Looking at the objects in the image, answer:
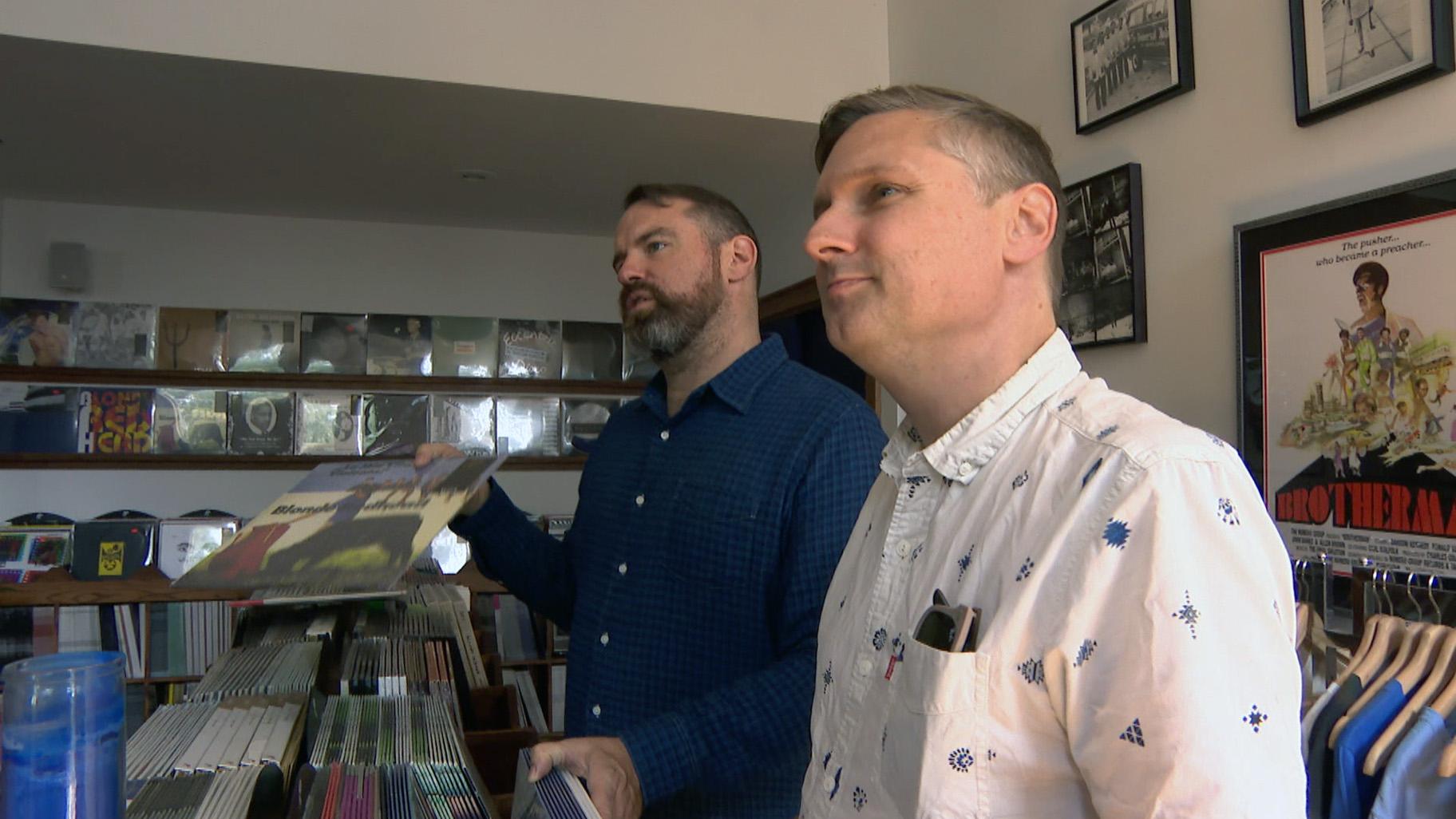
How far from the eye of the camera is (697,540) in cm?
148

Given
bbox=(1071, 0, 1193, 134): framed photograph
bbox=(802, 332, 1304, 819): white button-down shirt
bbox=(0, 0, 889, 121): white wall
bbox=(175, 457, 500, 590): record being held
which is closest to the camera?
bbox=(802, 332, 1304, 819): white button-down shirt

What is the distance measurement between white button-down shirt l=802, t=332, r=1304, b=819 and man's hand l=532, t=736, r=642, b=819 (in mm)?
310

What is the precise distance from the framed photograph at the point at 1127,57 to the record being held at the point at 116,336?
13.3ft

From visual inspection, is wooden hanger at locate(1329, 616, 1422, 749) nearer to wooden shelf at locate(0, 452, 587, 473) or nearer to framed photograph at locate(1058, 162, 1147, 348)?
framed photograph at locate(1058, 162, 1147, 348)

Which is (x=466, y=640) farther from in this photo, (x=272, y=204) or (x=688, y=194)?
(x=272, y=204)

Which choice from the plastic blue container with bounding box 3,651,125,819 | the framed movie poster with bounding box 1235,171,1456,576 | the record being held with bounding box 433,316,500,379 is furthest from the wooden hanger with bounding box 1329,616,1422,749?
the record being held with bounding box 433,316,500,379

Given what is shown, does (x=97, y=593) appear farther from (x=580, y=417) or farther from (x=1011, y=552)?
(x=1011, y=552)

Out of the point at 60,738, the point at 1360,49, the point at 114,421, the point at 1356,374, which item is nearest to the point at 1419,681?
the point at 1356,374

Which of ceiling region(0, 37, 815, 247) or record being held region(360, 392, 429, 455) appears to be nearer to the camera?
ceiling region(0, 37, 815, 247)

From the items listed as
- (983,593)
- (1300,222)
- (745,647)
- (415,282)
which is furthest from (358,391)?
(983,593)

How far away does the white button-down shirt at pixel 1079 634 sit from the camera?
1.85 feet

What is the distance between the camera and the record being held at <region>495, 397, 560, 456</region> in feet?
16.1

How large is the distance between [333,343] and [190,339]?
605mm

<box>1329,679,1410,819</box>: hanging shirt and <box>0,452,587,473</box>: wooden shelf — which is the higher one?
<box>0,452,587,473</box>: wooden shelf
